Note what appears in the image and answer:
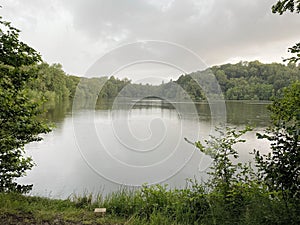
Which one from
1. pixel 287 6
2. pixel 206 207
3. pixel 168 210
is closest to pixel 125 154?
pixel 168 210

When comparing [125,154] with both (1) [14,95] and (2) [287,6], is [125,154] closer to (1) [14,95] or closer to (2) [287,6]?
(1) [14,95]

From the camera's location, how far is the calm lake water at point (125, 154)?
522 cm

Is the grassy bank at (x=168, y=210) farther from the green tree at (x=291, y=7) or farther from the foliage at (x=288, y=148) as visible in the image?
the green tree at (x=291, y=7)

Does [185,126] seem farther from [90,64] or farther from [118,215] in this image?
[118,215]

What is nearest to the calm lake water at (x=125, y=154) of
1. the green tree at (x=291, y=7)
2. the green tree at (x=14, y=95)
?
the green tree at (x=14, y=95)

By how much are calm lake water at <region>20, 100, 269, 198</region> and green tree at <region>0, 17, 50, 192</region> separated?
1730 millimetres

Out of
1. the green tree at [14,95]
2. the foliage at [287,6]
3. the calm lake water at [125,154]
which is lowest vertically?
the calm lake water at [125,154]

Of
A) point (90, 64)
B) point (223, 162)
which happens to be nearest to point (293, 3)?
point (223, 162)


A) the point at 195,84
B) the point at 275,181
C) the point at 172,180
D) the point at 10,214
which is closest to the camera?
the point at 275,181

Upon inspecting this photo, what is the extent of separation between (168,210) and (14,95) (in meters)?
2.27

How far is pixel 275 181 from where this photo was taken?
2338 millimetres

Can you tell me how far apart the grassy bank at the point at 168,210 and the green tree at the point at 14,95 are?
73 centimetres

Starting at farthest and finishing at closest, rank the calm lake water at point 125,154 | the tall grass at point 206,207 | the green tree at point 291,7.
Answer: the calm lake water at point 125,154 < the tall grass at point 206,207 < the green tree at point 291,7

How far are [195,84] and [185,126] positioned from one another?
371 centimetres
